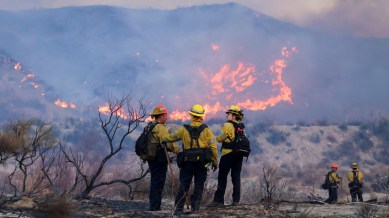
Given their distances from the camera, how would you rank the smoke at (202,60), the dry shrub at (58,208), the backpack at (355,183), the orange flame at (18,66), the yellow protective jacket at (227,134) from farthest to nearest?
the orange flame at (18,66), the smoke at (202,60), the backpack at (355,183), the yellow protective jacket at (227,134), the dry shrub at (58,208)

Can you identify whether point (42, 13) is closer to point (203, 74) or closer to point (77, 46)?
point (77, 46)

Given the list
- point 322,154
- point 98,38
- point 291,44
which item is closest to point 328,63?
point 291,44

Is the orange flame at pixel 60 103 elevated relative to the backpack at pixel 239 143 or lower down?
elevated

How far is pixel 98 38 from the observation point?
408 feet

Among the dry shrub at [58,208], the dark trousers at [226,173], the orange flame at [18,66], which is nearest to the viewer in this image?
the dry shrub at [58,208]

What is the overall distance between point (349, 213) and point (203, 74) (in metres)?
85.7

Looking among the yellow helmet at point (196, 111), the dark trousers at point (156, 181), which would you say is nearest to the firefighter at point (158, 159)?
the dark trousers at point (156, 181)

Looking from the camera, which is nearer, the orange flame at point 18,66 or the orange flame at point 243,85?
the orange flame at point 243,85

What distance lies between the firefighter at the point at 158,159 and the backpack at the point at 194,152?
45 cm

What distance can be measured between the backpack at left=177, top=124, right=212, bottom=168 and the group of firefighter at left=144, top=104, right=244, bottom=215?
40mm

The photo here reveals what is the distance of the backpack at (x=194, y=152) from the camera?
9.75 meters

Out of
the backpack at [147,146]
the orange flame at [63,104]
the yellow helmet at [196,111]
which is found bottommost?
the backpack at [147,146]

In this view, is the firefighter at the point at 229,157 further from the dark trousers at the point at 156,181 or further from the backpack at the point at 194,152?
the dark trousers at the point at 156,181

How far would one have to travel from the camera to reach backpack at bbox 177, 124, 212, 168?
384 inches
